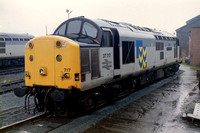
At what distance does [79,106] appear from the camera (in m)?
8.08

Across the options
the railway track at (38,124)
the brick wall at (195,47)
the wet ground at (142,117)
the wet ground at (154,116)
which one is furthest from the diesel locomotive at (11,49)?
the brick wall at (195,47)

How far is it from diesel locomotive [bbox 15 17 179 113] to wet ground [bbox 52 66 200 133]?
2.36 ft

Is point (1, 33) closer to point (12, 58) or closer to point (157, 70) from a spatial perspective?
point (12, 58)

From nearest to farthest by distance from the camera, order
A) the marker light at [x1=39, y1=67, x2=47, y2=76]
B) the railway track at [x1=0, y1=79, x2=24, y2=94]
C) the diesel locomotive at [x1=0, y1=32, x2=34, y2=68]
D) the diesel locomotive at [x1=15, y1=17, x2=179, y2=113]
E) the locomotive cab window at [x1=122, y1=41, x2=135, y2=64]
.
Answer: the diesel locomotive at [x1=15, y1=17, x2=179, y2=113]
the marker light at [x1=39, y1=67, x2=47, y2=76]
the locomotive cab window at [x1=122, y1=41, x2=135, y2=64]
the railway track at [x1=0, y1=79, x2=24, y2=94]
the diesel locomotive at [x1=0, y1=32, x2=34, y2=68]

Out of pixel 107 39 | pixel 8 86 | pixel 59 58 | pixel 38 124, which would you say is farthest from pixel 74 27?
pixel 8 86

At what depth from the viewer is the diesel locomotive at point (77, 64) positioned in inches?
282

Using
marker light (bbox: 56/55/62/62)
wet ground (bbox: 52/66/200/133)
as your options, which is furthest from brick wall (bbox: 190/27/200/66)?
marker light (bbox: 56/55/62/62)

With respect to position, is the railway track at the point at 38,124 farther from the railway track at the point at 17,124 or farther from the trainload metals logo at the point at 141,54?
the trainload metals logo at the point at 141,54

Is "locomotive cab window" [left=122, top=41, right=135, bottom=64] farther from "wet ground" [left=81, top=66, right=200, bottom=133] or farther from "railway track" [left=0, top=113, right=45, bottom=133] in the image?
"railway track" [left=0, top=113, right=45, bottom=133]

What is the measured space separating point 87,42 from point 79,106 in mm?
2472

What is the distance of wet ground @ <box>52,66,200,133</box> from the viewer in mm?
6734

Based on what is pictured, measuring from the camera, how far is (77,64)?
23.4ft

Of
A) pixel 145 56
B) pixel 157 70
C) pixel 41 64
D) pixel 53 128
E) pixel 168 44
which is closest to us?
pixel 53 128

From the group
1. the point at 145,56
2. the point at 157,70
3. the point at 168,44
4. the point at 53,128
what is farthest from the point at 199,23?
the point at 53,128
